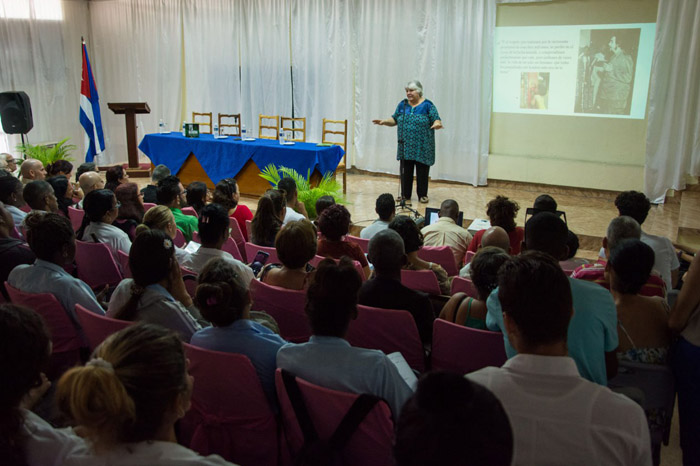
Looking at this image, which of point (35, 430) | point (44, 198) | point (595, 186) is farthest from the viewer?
point (595, 186)

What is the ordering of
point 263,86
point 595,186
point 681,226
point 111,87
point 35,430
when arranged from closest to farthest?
point 35,430 < point 681,226 < point 595,186 < point 263,86 < point 111,87

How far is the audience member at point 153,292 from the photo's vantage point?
2.38 m

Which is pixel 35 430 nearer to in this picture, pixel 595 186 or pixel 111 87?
pixel 595 186

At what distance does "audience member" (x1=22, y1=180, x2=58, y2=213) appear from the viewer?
4.12 meters

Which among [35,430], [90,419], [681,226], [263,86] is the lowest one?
[681,226]

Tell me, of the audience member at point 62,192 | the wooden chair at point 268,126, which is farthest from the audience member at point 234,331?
the wooden chair at point 268,126

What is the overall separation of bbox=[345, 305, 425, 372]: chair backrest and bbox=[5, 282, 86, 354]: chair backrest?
Answer: 1.26m

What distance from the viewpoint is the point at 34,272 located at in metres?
2.65

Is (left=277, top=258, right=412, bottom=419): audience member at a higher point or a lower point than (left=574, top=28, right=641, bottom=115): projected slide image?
lower

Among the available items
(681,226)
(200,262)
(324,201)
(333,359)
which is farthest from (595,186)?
(333,359)

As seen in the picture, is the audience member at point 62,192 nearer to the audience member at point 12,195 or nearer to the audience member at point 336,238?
the audience member at point 12,195

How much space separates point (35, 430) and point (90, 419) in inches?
13.7

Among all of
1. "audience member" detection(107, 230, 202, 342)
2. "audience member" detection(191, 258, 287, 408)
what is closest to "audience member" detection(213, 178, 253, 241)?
"audience member" detection(107, 230, 202, 342)

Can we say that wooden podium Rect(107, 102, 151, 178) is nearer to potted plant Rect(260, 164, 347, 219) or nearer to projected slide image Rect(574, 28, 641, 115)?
potted plant Rect(260, 164, 347, 219)
